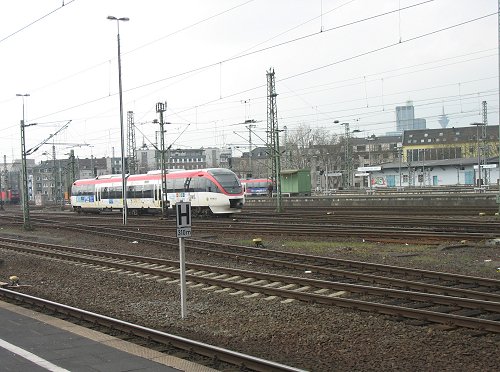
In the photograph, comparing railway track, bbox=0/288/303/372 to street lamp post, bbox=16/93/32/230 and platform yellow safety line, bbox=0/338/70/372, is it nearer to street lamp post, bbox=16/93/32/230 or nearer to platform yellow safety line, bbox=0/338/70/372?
platform yellow safety line, bbox=0/338/70/372

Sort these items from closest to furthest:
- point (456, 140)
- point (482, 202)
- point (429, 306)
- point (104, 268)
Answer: point (429, 306)
point (104, 268)
point (482, 202)
point (456, 140)

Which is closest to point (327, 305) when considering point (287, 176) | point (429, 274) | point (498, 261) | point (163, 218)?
point (429, 274)

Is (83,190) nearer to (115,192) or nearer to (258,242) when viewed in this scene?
(115,192)

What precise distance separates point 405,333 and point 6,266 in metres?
13.9

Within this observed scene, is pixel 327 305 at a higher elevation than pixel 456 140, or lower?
lower

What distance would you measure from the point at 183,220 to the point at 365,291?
12.4ft

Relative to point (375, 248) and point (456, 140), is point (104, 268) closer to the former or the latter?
point (375, 248)

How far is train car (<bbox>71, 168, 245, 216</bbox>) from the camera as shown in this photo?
34.8m

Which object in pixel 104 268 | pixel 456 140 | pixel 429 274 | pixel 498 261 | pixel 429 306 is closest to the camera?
pixel 429 306

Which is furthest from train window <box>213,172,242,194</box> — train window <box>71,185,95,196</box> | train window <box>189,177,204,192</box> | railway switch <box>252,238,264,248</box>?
train window <box>71,185,95,196</box>

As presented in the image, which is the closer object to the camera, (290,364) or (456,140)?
(290,364)

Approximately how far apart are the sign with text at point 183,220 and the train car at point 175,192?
23995 millimetres

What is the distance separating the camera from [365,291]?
1094 cm

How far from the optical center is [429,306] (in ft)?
32.3
